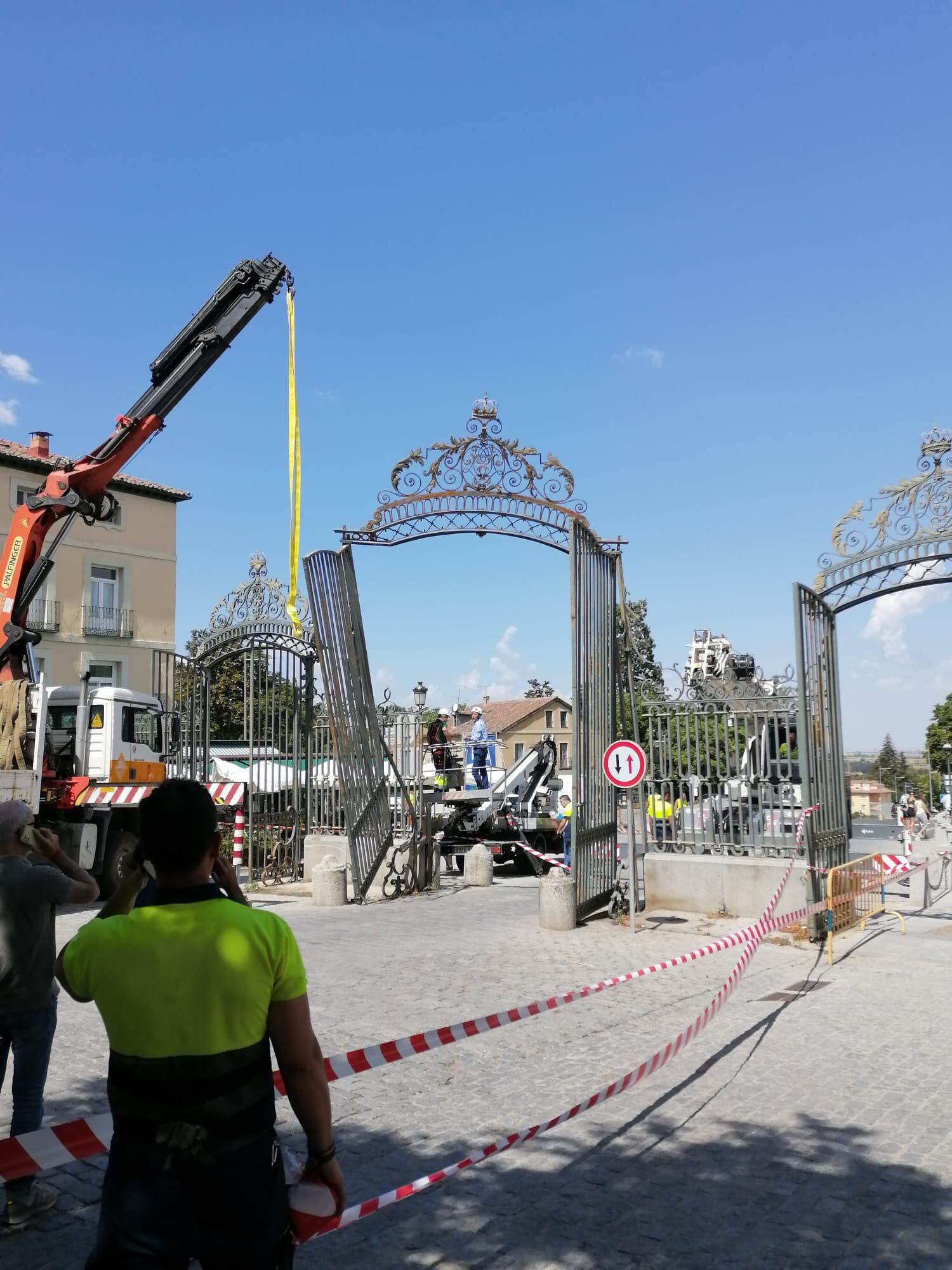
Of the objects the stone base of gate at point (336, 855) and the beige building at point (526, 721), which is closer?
the stone base of gate at point (336, 855)

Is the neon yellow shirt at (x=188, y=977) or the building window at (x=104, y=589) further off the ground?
the building window at (x=104, y=589)

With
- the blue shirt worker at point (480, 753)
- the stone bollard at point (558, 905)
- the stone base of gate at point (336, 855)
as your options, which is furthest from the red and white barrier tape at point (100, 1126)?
the blue shirt worker at point (480, 753)

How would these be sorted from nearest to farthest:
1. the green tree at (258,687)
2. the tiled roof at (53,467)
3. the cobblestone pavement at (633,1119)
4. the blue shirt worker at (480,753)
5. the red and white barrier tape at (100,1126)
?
1. the red and white barrier tape at (100,1126)
2. the cobblestone pavement at (633,1119)
3. the green tree at (258,687)
4. the blue shirt worker at (480,753)
5. the tiled roof at (53,467)

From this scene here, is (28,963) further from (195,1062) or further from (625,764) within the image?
(625,764)

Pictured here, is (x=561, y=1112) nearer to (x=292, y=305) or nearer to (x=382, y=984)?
(x=382, y=984)

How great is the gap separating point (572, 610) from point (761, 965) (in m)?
4.62

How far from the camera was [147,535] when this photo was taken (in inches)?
1457

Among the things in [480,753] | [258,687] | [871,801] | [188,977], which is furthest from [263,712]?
[871,801]

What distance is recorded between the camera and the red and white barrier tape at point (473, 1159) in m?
2.74

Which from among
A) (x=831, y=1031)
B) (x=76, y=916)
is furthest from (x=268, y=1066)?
(x=76, y=916)

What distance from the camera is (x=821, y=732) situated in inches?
481

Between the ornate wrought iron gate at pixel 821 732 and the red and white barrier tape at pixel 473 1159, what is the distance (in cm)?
171

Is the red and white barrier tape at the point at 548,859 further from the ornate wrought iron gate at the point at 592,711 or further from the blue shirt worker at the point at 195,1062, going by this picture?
the blue shirt worker at the point at 195,1062

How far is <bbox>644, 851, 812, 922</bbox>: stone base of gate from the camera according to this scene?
40.9 feet
